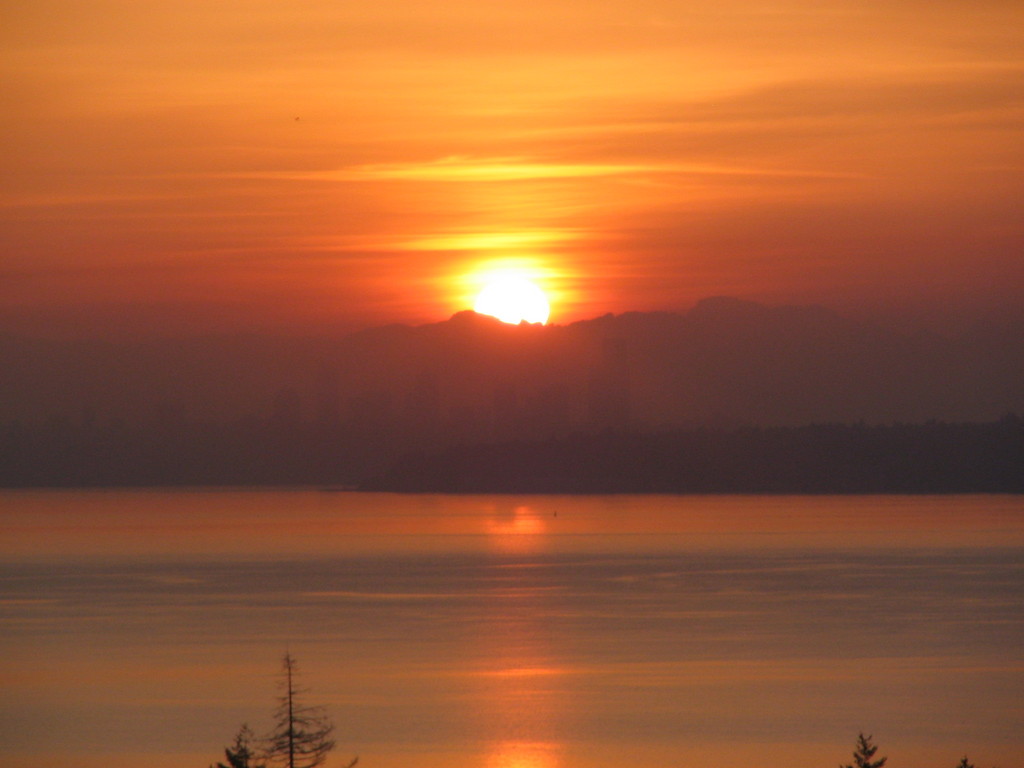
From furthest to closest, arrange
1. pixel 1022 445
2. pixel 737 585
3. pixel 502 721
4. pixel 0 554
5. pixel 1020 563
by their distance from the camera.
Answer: pixel 1022 445 < pixel 0 554 < pixel 1020 563 < pixel 737 585 < pixel 502 721

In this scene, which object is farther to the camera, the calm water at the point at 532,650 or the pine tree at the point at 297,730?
the calm water at the point at 532,650

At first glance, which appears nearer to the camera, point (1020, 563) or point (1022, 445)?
point (1020, 563)

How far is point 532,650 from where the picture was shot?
A: 41281 mm

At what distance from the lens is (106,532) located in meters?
113

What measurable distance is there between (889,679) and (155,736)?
1785 centimetres

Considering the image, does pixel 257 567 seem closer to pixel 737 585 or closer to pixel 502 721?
pixel 737 585

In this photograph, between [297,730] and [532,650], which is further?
[532,650]

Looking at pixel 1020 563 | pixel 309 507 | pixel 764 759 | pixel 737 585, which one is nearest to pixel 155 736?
pixel 764 759

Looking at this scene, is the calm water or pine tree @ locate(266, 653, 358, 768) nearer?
pine tree @ locate(266, 653, 358, 768)

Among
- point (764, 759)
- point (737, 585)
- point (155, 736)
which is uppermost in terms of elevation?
point (737, 585)

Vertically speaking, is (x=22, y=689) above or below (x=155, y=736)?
above

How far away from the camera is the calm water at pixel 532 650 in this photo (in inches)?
1125

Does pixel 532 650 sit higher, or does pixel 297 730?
pixel 532 650

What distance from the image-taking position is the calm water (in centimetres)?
2856
